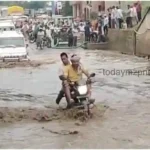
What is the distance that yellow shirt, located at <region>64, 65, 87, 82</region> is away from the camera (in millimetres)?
10717

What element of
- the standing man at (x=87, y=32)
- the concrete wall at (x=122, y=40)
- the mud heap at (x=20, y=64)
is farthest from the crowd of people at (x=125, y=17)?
the mud heap at (x=20, y=64)

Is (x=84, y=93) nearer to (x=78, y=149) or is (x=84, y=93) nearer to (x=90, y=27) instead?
(x=78, y=149)

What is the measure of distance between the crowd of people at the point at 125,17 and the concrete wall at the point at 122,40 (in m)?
0.43

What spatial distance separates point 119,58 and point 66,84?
15975mm

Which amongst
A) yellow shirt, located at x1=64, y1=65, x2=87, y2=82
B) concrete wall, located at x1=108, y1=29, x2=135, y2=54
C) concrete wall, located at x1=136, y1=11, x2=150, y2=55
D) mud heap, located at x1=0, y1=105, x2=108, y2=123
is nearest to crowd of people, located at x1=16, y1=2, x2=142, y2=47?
concrete wall, located at x1=108, y1=29, x2=135, y2=54

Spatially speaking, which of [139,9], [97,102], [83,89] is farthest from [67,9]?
[83,89]

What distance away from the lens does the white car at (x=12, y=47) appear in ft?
78.5

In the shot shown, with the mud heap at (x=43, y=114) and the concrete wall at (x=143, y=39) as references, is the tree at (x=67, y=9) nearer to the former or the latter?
A: the concrete wall at (x=143, y=39)

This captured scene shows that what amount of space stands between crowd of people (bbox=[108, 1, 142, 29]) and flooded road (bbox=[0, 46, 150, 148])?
262 inches

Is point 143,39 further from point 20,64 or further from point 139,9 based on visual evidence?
point 20,64

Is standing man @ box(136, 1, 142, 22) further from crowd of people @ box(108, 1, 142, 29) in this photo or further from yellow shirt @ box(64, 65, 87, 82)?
yellow shirt @ box(64, 65, 87, 82)

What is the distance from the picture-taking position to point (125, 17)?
30.8 metres

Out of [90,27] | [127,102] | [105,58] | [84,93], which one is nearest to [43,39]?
[90,27]

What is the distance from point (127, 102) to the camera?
1291cm
